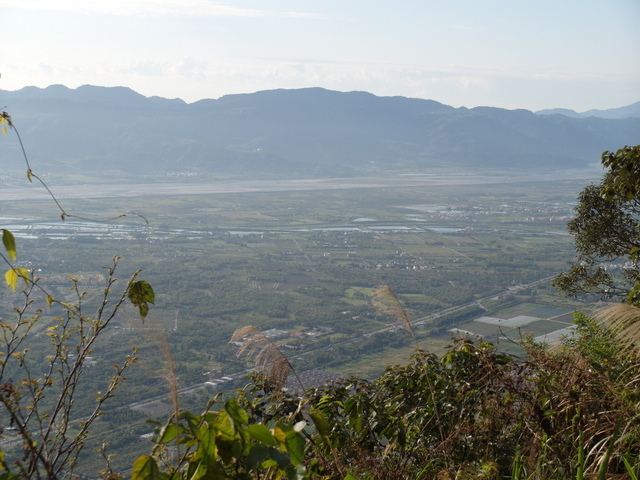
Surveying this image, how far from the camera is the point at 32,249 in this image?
29.7 meters

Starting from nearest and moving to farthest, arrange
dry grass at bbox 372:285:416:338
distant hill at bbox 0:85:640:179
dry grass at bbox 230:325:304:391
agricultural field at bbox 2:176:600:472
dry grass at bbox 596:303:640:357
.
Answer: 1. dry grass at bbox 596:303:640:357
2. dry grass at bbox 230:325:304:391
3. dry grass at bbox 372:285:416:338
4. agricultural field at bbox 2:176:600:472
5. distant hill at bbox 0:85:640:179

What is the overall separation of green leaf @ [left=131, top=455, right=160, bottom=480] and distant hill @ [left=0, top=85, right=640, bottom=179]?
2654 inches

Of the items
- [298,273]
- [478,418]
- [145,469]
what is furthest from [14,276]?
[298,273]

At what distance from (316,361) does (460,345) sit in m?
13.3

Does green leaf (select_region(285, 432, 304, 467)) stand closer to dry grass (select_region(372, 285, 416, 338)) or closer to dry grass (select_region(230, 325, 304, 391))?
dry grass (select_region(230, 325, 304, 391))

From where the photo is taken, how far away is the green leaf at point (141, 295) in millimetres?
1460

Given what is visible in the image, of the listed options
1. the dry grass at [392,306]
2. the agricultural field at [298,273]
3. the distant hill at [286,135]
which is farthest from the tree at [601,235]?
the distant hill at [286,135]

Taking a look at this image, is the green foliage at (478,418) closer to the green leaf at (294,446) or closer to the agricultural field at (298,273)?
the agricultural field at (298,273)

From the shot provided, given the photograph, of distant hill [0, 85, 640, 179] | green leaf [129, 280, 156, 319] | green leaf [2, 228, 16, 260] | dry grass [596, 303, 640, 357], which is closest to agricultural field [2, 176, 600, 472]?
green leaf [129, 280, 156, 319]

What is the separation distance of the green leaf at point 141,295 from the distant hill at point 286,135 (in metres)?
67.0

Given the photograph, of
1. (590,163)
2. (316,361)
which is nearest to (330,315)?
(316,361)

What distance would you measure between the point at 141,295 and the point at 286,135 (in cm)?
11730

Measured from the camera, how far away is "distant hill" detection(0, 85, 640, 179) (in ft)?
277

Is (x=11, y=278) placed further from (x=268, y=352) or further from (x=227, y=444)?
(x=268, y=352)
